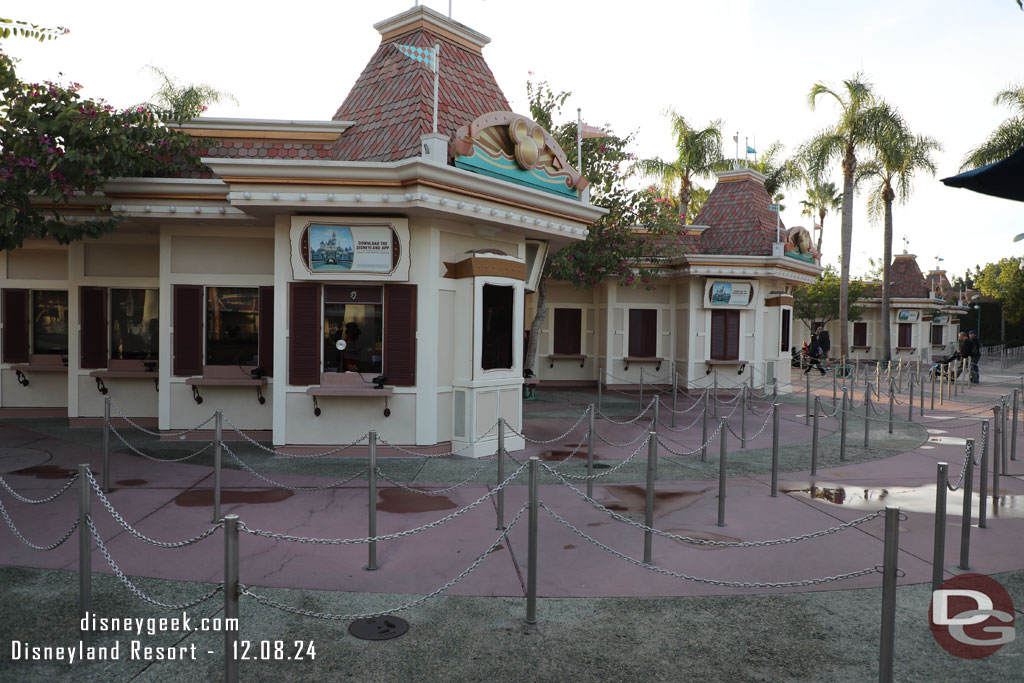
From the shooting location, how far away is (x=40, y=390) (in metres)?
13.6

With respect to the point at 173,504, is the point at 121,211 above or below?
above

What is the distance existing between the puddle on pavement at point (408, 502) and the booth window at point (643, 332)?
43.8ft

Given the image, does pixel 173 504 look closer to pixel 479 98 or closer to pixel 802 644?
pixel 802 644

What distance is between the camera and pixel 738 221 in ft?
64.5

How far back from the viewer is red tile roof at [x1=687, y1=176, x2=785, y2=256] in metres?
19.0

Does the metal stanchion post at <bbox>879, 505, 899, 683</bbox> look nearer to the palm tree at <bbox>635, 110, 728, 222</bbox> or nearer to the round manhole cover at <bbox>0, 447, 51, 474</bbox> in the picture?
the round manhole cover at <bbox>0, 447, 51, 474</bbox>

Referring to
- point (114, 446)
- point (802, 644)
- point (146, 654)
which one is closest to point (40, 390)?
point (114, 446)

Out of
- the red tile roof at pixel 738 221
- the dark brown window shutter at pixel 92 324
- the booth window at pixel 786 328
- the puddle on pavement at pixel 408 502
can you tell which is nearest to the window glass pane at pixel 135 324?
the dark brown window shutter at pixel 92 324

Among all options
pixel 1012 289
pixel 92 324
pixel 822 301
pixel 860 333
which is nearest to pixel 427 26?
pixel 92 324

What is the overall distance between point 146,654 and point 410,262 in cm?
655

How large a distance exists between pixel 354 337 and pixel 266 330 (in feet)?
7.30

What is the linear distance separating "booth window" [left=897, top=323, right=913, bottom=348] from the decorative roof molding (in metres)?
34.6

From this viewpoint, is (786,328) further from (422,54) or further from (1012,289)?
(1012,289)

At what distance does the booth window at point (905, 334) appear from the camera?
37.2 m
